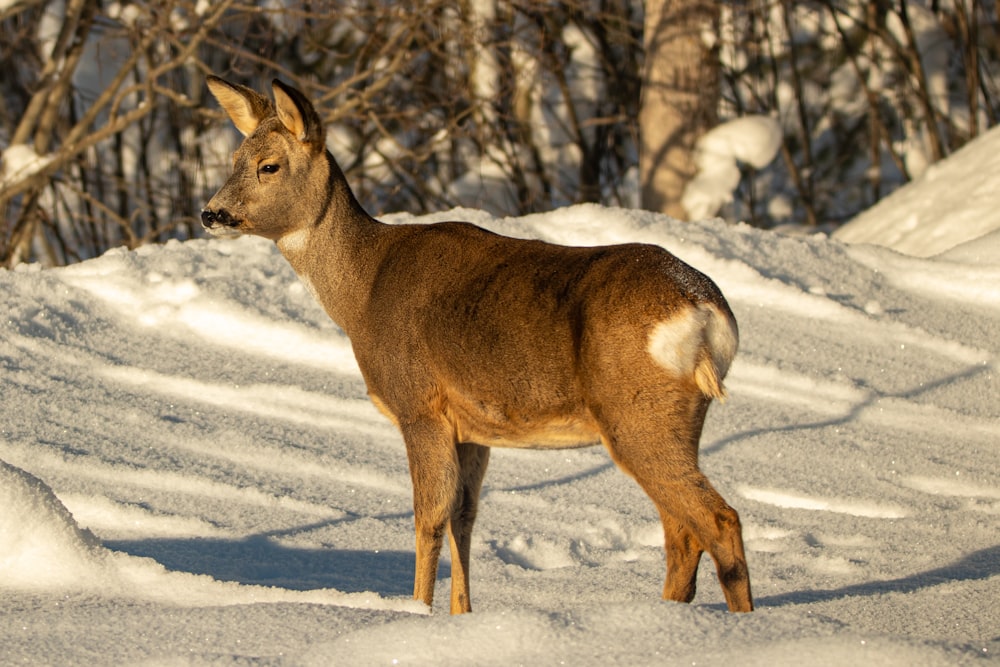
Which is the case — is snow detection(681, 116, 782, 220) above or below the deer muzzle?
below

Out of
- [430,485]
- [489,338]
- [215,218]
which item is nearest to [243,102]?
[215,218]

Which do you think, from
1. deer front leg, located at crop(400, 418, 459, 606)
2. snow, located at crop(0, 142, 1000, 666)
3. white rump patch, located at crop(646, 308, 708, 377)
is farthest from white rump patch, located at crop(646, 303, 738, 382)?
deer front leg, located at crop(400, 418, 459, 606)

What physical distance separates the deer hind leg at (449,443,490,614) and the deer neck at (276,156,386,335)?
2.03ft

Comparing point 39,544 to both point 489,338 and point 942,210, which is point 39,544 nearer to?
point 489,338

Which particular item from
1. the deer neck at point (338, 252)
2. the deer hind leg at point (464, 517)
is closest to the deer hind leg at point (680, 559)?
the deer hind leg at point (464, 517)

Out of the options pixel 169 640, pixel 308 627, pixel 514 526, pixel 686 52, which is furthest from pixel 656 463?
pixel 686 52

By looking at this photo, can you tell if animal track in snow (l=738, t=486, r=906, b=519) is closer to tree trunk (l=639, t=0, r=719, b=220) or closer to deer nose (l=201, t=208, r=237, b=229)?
deer nose (l=201, t=208, r=237, b=229)

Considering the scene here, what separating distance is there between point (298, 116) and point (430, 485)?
54.5 inches

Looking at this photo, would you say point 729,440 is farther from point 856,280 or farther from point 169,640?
point 169,640

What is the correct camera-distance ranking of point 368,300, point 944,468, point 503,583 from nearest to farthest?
point 368,300 → point 503,583 → point 944,468

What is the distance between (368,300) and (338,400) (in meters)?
2.35

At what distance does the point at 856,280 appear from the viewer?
8430 mm

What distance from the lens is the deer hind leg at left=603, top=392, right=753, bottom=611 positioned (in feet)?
13.4

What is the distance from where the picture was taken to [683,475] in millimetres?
4078
